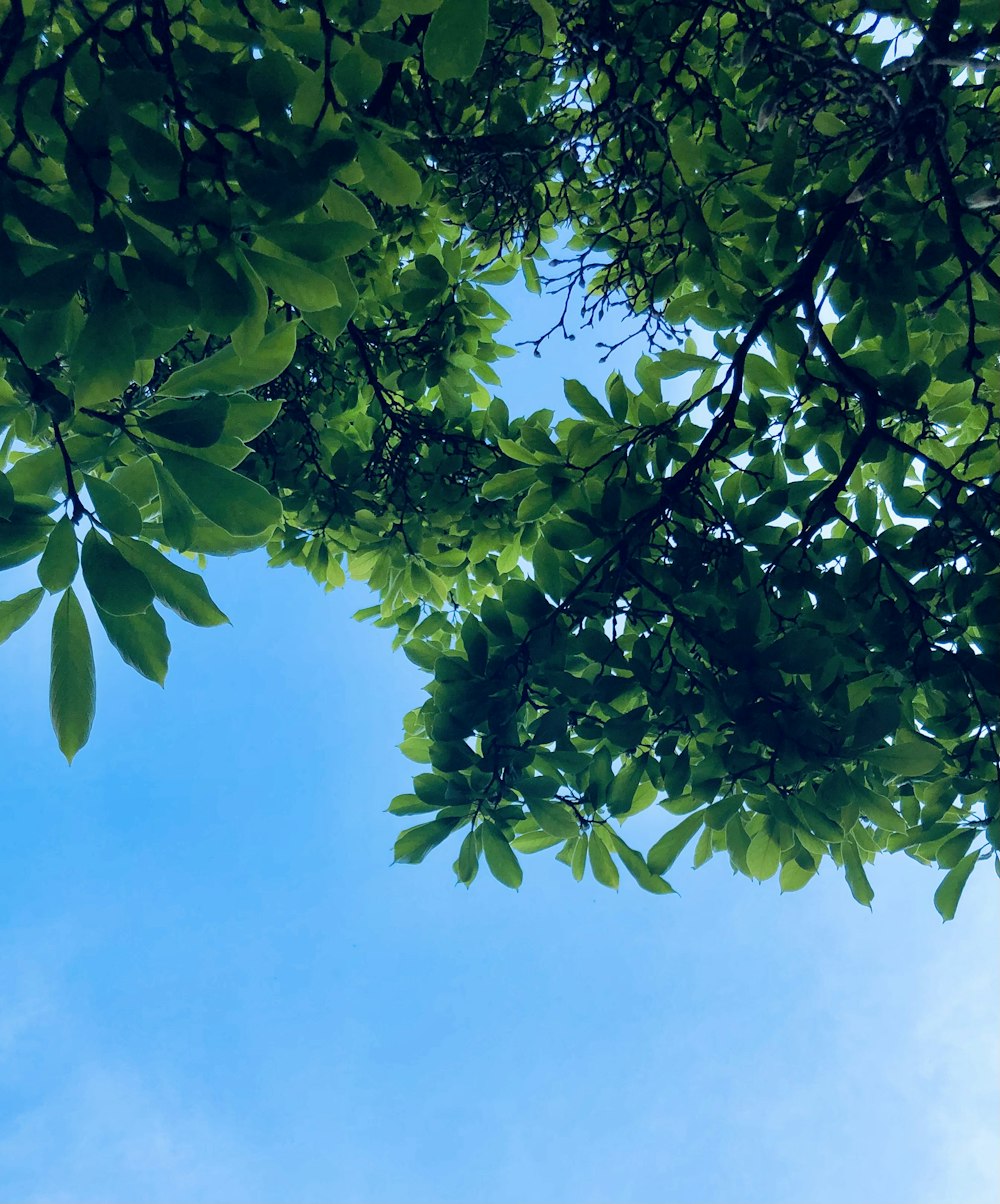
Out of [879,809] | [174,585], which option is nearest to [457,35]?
[174,585]

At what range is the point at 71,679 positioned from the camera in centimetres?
181

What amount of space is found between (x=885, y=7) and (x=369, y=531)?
311 cm

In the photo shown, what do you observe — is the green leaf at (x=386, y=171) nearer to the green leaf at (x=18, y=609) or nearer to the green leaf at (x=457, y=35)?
the green leaf at (x=457, y=35)

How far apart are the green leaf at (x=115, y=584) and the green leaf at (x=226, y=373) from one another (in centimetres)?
42

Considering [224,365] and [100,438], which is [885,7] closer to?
[224,365]

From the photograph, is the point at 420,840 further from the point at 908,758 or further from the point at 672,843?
the point at 908,758

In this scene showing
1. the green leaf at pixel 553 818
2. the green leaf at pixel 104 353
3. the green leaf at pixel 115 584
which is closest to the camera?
the green leaf at pixel 104 353

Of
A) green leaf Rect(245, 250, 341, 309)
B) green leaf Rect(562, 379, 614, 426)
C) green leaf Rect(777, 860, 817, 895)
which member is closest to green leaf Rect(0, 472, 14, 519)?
green leaf Rect(245, 250, 341, 309)

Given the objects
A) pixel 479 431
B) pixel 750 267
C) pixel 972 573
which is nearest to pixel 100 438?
pixel 750 267

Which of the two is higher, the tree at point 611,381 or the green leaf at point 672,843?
the tree at point 611,381

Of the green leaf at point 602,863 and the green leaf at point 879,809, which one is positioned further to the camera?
the green leaf at point 602,863

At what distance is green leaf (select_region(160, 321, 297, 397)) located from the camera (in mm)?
1923

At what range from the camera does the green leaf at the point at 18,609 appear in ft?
6.30

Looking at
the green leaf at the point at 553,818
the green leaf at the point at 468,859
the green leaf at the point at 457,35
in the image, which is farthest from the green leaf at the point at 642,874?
the green leaf at the point at 457,35
